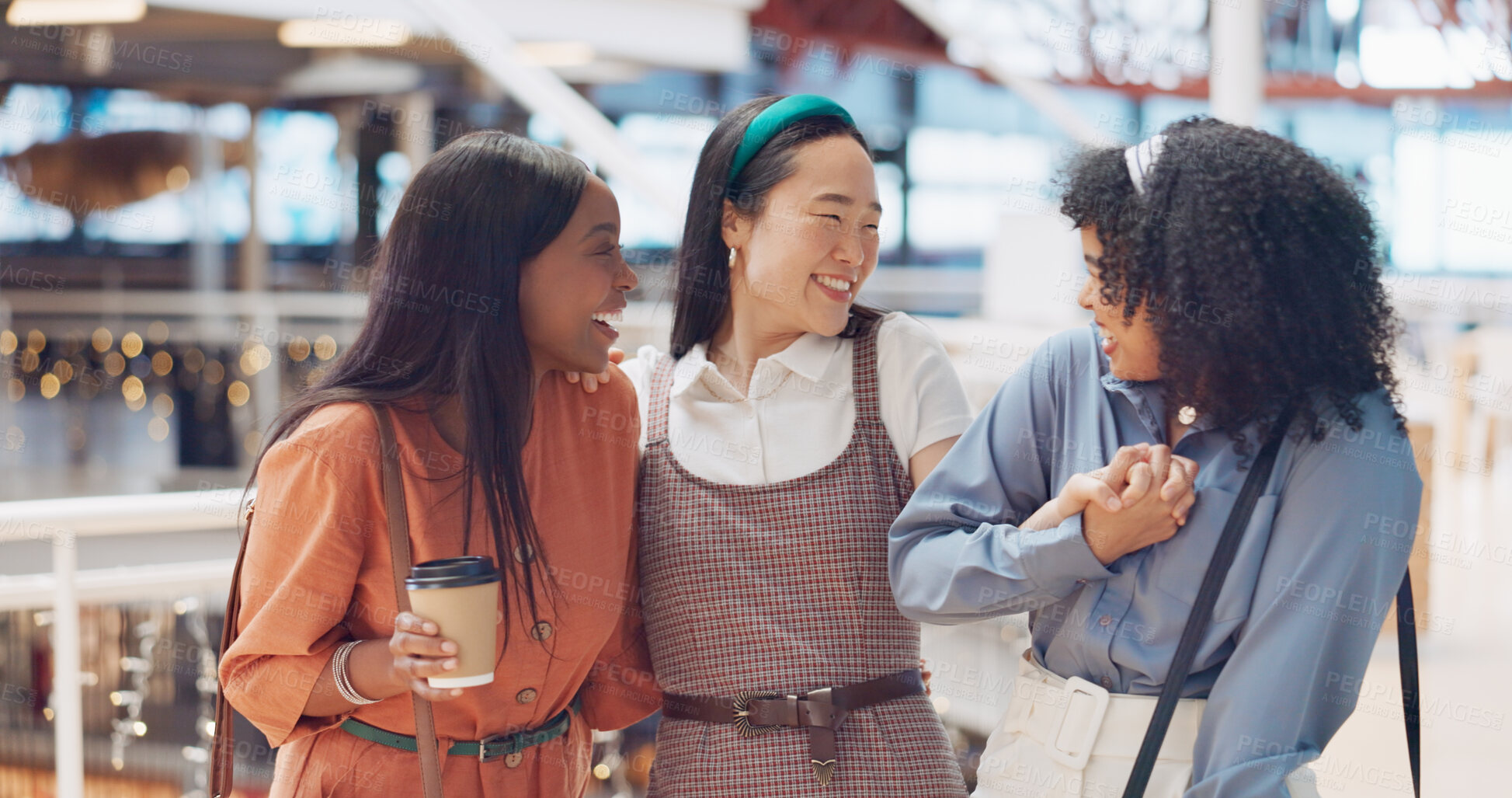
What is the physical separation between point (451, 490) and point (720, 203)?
566 mm

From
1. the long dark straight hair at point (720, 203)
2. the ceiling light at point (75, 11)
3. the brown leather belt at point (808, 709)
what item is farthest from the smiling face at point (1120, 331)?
the ceiling light at point (75, 11)

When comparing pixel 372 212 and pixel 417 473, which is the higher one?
pixel 372 212

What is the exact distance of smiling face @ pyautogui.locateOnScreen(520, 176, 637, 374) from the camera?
1.40 meters

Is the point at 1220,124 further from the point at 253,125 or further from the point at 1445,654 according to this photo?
the point at 253,125

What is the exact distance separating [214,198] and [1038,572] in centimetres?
1303

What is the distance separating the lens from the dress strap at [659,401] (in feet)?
5.26

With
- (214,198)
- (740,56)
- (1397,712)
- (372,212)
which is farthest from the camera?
(372,212)

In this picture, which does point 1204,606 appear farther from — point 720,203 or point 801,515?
point 720,203

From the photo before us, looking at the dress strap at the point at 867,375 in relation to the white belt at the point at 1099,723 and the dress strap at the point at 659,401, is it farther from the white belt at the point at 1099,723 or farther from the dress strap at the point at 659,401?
the white belt at the point at 1099,723

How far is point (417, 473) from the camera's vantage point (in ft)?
4.38

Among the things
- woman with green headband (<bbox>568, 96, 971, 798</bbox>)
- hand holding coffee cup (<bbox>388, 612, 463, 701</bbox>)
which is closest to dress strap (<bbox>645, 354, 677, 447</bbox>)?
woman with green headband (<bbox>568, 96, 971, 798</bbox>)

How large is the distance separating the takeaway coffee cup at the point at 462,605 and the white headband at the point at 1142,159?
0.78 meters

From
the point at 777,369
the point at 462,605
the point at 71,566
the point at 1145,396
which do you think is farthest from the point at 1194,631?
the point at 71,566

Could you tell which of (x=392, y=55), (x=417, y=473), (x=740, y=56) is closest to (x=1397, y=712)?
(x=417, y=473)
